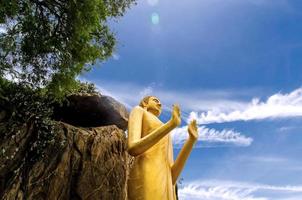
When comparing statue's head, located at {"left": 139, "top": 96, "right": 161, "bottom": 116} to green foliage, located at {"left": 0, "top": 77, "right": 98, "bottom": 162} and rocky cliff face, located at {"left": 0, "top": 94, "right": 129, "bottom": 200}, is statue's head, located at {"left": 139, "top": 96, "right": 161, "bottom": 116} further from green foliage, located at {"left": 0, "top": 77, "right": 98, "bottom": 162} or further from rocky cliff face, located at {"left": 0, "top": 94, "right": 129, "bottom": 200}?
green foliage, located at {"left": 0, "top": 77, "right": 98, "bottom": 162}

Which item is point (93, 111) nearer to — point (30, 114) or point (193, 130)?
point (30, 114)

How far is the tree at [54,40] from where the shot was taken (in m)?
8.28

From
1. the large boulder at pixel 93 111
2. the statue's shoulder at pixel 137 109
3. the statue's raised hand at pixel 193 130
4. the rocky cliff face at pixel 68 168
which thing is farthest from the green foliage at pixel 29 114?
the statue's raised hand at pixel 193 130

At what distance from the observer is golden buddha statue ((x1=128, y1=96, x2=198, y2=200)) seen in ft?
15.9

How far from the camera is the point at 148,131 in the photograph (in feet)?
17.9

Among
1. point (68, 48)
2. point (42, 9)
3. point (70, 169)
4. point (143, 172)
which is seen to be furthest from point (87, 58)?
point (143, 172)

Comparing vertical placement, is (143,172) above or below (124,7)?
below

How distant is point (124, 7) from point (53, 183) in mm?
4114

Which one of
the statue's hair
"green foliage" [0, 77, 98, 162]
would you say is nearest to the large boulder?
"green foliage" [0, 77, 98, 162]

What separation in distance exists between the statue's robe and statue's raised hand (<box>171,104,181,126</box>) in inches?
18.8

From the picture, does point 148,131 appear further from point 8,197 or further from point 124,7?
point 124,7

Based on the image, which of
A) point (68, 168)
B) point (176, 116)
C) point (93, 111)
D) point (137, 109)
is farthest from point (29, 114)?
point (176, 116)

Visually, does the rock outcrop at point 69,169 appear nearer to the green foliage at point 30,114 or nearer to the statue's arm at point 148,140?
the green foliage at point 30,114

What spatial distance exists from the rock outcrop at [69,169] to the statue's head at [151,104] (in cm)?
309
